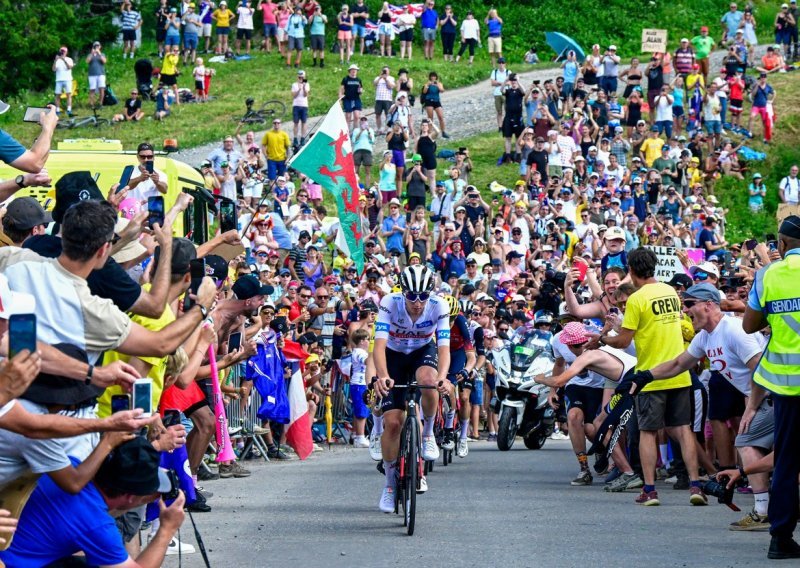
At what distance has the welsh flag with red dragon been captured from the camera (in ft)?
81.9

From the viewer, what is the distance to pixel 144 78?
43.7 metres

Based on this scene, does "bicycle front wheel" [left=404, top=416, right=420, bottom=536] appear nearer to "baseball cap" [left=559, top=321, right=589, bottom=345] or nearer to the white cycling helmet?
the white cycling helmet

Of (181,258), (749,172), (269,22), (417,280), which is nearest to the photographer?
(181,258)

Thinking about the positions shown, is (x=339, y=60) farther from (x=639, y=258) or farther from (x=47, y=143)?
(x=47, y=143)

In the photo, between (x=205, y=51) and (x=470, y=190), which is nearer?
(x=470, y=190)

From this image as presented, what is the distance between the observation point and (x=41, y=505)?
699cm

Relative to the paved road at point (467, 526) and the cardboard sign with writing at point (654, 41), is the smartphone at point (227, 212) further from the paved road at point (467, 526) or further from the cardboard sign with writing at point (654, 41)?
the cardboard sign with writing at point (654, 41)

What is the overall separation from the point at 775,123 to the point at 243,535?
3838cm

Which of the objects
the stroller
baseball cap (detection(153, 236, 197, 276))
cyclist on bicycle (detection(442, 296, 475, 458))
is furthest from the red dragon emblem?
the stroller

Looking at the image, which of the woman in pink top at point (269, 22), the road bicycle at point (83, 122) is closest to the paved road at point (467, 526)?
the road bicycle at point (83, 122)

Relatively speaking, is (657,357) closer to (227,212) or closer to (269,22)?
(227,212)

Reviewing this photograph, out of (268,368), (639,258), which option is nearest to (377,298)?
(268,368)

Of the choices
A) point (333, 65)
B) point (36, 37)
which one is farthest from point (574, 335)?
point (36, 37)

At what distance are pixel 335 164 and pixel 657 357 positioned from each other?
12.0 m
